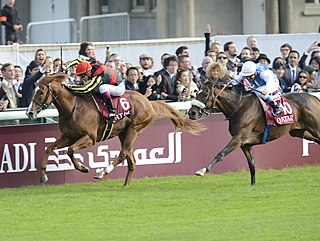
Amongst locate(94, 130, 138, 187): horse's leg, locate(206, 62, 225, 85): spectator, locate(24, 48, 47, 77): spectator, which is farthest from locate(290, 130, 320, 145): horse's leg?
locate(24, 48, 47, 77): spectator

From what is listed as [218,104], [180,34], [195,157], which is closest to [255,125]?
[218,104]

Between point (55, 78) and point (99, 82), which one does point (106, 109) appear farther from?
point (55, 78)

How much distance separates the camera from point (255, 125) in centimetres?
1770

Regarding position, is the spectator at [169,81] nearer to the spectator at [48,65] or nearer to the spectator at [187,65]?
the spectator at [187,65]

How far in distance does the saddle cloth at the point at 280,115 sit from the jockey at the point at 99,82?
202 cm

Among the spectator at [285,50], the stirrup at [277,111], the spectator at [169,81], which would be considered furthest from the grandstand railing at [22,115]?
the spectator at [285,50]

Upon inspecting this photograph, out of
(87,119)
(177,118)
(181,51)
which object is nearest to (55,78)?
(87,119)

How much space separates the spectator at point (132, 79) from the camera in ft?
63.5

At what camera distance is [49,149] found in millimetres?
17156

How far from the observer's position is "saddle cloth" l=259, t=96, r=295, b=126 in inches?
697

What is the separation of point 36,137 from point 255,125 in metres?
3.09

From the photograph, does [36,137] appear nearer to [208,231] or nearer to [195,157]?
[195,157]

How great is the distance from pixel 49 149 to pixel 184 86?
3.37 metres

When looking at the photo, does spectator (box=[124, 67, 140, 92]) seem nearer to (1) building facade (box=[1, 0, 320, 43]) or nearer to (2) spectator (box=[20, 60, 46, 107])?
(2) spectator (box=[20, 60, 46, 107])
